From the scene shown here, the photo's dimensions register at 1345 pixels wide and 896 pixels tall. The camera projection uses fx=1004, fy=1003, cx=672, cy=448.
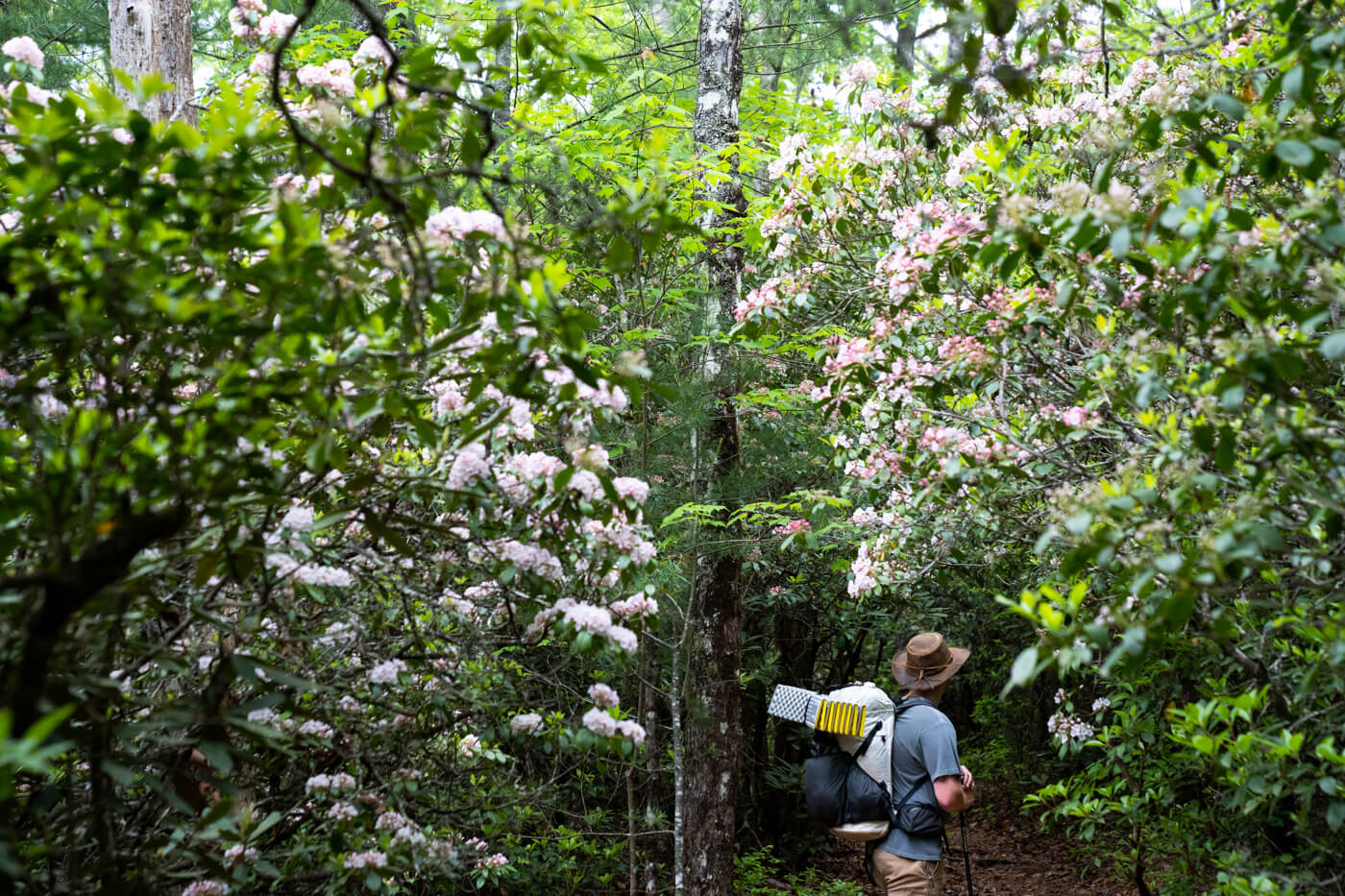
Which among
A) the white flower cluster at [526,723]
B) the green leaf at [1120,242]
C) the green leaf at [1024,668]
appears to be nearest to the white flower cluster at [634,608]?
the white flower cluster at [526,723]

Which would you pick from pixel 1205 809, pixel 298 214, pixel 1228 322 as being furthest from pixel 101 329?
pixel 1205 809

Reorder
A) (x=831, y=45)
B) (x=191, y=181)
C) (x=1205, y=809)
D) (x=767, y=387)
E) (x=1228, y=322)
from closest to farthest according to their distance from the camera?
(x=191, y=181) < (x=1228, y=322) < (x=1205, y=809) < (x=767, y=387) < (x=831, y=45)

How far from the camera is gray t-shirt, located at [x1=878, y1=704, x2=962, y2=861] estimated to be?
15.3 ft

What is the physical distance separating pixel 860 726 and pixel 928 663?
2.08 feet

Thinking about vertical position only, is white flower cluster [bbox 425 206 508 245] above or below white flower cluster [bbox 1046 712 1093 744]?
above

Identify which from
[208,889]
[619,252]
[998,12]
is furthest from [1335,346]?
[208,889]

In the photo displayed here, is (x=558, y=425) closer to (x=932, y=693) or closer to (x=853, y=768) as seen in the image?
(x=853, y=768)

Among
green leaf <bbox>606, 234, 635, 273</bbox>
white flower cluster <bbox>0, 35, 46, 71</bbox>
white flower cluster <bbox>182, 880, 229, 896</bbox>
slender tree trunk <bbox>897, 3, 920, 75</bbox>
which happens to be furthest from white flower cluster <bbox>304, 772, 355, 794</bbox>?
slender tree trunk <bbox>897, 3, 920, 75</bbox>

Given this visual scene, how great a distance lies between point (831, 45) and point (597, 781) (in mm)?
9050

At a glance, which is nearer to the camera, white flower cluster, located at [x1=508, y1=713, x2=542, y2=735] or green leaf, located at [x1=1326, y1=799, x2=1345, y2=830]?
green leaf, located at [x1=1326, y1=799, x2=1345, y2=830]

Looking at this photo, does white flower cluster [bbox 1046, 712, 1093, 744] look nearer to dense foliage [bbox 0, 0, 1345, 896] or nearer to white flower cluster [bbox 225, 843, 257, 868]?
dense foliage [bbox 0, 0, 1345, 896]

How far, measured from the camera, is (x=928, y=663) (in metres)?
5.28

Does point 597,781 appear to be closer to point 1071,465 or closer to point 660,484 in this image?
point 660,484

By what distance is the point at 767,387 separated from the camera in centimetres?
602
